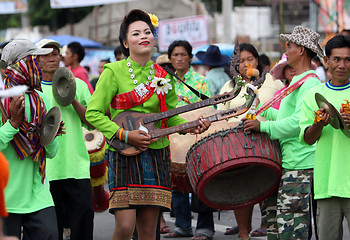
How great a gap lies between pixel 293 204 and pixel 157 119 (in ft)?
4.74

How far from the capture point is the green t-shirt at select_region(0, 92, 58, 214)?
16.4 ft

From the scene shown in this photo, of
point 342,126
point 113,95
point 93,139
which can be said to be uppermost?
point 113,95

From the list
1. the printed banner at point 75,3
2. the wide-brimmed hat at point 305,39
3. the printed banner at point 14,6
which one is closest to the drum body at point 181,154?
the wide-brimmed hat at point 305,39

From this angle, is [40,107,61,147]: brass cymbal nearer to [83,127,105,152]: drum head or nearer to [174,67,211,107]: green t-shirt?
[83,127,105,152]: drum head

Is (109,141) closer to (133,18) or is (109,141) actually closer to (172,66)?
(133,18)

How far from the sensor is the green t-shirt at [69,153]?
6570 millimetres

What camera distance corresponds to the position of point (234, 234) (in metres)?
8.29

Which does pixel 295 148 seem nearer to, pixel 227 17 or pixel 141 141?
pixel 141 141

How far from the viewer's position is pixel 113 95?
5535mm

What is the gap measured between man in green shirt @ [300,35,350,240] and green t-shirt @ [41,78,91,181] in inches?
92.8

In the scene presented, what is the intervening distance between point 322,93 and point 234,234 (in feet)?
11.4

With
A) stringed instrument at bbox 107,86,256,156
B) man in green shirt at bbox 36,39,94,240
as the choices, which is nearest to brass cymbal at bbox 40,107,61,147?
stringed instrument at bbox 107,86,256,156

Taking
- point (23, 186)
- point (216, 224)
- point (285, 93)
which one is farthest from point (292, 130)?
point (216, 224)

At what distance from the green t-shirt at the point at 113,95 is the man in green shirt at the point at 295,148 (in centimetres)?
91
